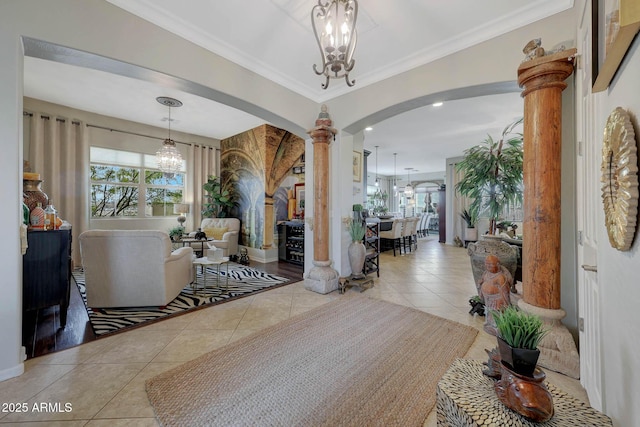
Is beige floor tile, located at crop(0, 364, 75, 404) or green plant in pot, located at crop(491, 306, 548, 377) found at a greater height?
green plant in pot, located at crop(491, 306, 548, 377)

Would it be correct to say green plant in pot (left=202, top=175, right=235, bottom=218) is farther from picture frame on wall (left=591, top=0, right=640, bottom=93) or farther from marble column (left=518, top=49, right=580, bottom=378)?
picture frame on wall (left=591, top=0, right=640, bottom=93)

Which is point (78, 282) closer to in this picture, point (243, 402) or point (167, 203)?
point (167, 203)

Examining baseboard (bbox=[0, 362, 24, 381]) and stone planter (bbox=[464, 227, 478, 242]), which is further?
stone planter (bbox=[464, 227, 478, 242])

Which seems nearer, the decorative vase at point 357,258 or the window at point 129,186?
the decorative vase at point 357,258

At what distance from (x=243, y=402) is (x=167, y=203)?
609 centimetres

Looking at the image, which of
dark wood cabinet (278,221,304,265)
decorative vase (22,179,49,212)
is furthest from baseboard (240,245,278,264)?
decorative vase (22,179,49,212)

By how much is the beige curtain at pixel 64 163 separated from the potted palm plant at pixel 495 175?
7.10 m

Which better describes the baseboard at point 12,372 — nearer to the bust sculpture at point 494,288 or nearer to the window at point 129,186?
the bust sculpture at point 494,288

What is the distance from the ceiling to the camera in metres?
2.18

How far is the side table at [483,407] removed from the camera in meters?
0.83

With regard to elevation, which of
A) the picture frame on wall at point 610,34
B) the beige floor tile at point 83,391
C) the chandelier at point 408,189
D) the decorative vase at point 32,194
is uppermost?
the chandelier at point 408,189

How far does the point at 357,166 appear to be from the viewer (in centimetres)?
428

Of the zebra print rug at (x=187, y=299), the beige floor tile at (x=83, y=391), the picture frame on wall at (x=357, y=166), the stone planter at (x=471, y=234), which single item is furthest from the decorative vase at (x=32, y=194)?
the stone planter at (x=471, y=234)

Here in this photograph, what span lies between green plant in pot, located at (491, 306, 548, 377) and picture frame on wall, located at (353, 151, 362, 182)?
134 inches
